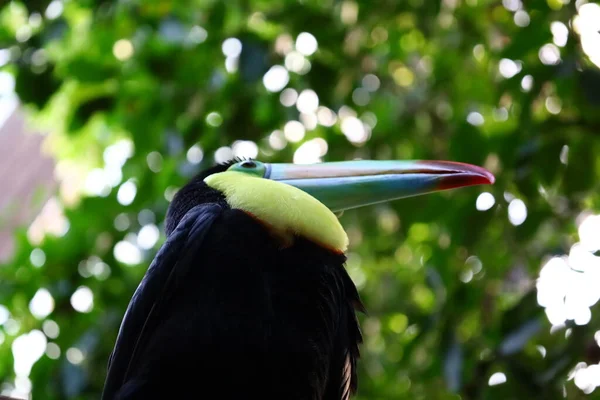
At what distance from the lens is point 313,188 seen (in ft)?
7.80

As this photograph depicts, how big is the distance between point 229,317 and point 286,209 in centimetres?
35

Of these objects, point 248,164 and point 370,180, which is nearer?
point 370,180

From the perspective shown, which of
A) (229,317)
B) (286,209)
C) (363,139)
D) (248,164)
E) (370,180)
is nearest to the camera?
(229,317)

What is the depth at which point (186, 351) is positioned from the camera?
1851mm

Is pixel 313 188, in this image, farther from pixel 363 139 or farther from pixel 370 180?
pixel 363 139

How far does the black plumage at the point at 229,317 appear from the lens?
72.9 inches

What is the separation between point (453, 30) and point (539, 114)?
0.94 meters

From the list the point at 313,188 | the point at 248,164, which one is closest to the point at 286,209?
the point at 313,188

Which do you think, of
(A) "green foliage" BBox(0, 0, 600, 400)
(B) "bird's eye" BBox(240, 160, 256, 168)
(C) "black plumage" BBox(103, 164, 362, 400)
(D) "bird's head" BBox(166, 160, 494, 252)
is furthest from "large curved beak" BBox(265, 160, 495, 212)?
(A) "green foliage" BBox(0, 0, 600, 400)

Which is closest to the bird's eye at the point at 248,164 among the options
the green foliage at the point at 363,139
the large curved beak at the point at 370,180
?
the large curved beak at the point at 370,180

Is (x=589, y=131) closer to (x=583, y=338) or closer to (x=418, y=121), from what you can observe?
(x=583, y=338)

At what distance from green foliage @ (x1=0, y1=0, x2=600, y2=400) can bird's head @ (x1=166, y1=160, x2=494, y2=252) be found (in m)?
0.56

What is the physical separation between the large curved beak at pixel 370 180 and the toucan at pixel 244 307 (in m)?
0.12

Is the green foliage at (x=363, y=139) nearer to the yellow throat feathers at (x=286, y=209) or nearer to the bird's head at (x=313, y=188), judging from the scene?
the bird's head at (x=313, y=188)
